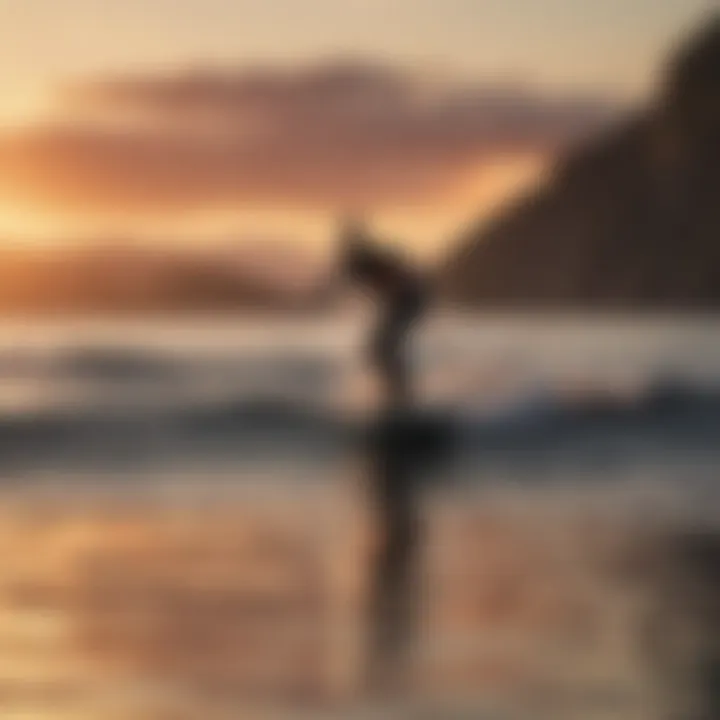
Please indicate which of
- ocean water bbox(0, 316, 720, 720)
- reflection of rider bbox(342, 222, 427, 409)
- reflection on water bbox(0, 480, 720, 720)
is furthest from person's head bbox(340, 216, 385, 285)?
reflection on water bbox(0, 480, 720, 720)

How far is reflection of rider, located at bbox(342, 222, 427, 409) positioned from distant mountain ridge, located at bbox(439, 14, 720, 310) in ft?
0.20

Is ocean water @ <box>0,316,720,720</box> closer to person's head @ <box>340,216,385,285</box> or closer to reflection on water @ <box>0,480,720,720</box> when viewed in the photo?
reflection on water @ <box>0,480,720,720</box>

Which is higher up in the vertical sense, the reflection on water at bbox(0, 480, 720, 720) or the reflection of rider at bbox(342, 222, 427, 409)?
the reflection of rider at bbox(342, 222, 427, 409)

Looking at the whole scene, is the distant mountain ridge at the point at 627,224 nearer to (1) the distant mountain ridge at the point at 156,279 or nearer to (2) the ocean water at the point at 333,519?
(2) the ocean water at the point at 333,519

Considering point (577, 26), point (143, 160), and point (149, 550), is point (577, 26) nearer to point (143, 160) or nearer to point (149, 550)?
point (143, 160)

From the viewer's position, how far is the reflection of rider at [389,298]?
192cm

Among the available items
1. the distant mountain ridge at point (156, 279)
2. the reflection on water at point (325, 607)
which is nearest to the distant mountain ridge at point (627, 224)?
the distant mountain ridge at point (156, 279)

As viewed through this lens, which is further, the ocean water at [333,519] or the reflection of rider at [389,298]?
the reflection of rider at [389,298]

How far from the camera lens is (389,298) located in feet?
6.41

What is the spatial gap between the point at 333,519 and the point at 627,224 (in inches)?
32.0

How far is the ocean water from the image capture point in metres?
1.01

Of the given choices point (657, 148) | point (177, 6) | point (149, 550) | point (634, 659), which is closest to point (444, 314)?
point (657, 148)

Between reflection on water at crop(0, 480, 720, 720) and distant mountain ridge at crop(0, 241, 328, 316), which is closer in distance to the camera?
reflection on water at crop(0, 480, 720, 720)

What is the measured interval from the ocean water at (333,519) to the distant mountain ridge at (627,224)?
0.06 m
